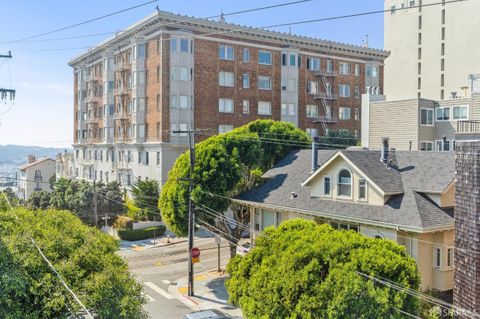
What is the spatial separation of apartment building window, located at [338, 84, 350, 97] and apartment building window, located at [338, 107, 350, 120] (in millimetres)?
2050

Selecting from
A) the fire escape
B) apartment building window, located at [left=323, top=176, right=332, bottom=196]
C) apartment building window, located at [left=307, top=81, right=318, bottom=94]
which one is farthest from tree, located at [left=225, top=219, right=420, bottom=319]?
the fire escape

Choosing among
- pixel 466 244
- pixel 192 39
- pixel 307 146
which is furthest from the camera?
pixel 192 39

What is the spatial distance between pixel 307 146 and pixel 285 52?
1088 inches

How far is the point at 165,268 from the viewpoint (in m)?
36.6

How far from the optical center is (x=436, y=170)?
947 inches

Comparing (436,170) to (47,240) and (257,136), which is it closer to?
(257,136)

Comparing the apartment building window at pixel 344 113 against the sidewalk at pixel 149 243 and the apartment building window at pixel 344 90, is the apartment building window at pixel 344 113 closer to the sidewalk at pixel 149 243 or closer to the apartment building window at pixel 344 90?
the apartment building window at pixel 344 90

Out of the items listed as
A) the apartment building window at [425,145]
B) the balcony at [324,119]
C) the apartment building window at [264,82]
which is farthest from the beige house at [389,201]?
the balcony at [324,119]

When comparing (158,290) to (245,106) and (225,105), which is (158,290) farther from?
(245,106)

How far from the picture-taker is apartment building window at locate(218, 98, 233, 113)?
190 ft

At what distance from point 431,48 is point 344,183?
191 feet

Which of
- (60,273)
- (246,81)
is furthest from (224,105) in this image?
(60,273)

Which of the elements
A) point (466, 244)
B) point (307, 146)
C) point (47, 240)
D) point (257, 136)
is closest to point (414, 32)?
point (307, 146)

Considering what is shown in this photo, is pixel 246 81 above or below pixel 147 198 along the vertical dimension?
above
